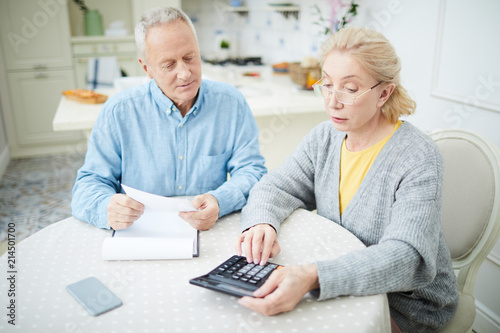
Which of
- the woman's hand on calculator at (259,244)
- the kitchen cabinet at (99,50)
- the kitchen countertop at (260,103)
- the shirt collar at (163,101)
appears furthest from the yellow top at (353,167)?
the kitchen cabinet at (99,50)

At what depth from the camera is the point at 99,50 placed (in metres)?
4.52

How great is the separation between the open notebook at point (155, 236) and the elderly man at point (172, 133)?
0.15 m

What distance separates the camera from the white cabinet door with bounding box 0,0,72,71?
420 centimetres

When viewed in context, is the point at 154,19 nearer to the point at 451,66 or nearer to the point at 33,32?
the point at 451,66

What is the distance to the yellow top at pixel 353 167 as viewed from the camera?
1232 millimetres

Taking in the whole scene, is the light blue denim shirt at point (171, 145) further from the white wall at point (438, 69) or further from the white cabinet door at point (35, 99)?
the white cabinet door at point (35, 99)

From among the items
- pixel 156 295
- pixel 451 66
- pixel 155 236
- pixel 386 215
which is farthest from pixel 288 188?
pixel 451 66

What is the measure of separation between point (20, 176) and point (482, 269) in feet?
12.7

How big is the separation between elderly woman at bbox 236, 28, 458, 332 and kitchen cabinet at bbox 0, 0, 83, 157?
383 cm

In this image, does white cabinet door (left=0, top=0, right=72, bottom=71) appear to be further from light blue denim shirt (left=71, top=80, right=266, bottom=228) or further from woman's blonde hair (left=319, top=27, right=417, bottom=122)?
woman's blonde hair (left=319, top=27, right=417, bottom=122)

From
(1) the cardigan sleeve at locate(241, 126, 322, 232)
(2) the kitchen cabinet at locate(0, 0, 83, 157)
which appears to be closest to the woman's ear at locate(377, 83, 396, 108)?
(1) the cardigan sleeve at locate(241, 126, 322, 232)

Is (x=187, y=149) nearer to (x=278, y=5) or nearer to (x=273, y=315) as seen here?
(x=273, y=315)

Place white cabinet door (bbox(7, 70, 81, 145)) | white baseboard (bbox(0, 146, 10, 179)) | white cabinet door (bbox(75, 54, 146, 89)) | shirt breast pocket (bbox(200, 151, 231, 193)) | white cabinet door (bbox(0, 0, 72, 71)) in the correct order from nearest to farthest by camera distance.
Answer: shirt breast pocket (bbox(200, 151, 231, 193)), white baseboard (bbox(0, 146, 10, 179)), white cabinet door (bbox(0, 0, 72, 71)), white cabinet door (bbox(7, 70, 81, 145)), white cabinet door (bbox(75, 54, 146, 89))

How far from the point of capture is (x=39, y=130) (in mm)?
4527
